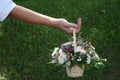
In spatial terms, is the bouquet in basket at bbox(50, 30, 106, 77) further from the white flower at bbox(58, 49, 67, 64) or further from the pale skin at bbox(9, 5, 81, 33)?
the pale skin at bbox(9, 5, 81, 33)

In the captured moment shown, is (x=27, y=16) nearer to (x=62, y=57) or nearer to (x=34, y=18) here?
(x=34, y=18)

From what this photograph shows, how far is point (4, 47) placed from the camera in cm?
548

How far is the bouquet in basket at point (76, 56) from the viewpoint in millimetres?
3631

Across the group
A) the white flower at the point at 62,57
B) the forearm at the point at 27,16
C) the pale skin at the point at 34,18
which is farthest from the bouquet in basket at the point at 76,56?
the forearm at the point at 27,16

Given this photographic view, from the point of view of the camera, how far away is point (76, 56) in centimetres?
365

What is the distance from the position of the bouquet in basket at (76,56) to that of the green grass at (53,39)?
1091mm

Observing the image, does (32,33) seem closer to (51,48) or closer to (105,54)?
(51,48)

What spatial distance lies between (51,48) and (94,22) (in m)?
0.91

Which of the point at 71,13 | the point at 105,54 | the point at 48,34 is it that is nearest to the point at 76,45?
the point at 105,54

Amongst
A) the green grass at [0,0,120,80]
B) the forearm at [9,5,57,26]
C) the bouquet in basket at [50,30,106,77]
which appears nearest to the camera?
the forearm at [9,5,57,26]

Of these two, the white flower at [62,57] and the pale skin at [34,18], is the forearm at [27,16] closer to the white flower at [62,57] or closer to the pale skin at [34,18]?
the pale skin at [34,18]

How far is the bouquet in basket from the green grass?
3.58 feet

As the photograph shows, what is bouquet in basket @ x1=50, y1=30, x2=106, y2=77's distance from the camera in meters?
3.63

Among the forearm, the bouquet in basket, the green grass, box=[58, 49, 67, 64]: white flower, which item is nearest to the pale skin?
the forearm
